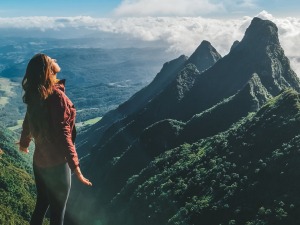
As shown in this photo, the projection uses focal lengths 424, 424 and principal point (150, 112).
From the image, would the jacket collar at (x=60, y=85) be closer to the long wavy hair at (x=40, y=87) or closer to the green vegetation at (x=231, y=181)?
the long wavy hair at (x=40, y=87)

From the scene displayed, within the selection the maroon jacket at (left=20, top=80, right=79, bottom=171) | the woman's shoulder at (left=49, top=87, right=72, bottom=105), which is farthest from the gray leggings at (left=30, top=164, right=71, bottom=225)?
the woman's shoulder at (left=49, top=87, right=72, bottom=105)

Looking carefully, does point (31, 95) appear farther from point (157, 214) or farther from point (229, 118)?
point (229, 118)

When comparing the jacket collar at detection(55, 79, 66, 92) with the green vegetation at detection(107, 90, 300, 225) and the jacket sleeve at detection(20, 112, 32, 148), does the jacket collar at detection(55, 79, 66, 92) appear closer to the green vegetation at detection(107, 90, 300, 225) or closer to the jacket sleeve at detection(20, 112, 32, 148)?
the jacket sleeve at detection(20, 112, 32, 148)

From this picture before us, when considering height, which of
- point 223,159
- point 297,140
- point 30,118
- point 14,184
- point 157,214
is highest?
point 30,118

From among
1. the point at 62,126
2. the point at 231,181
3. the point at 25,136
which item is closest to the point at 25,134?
the point at 25,136

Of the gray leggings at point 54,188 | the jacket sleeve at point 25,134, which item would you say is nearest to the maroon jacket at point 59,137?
the gray leggings at point 54,188

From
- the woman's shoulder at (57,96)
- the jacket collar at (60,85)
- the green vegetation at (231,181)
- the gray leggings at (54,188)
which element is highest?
the jacket collar at (60,85)

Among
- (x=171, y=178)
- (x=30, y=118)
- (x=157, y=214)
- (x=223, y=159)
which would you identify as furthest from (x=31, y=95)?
(x=171, y=178)
